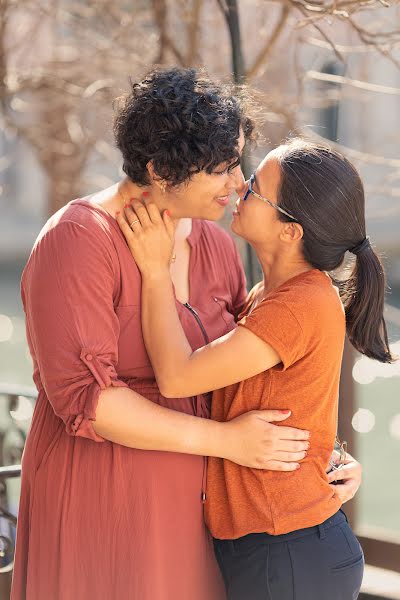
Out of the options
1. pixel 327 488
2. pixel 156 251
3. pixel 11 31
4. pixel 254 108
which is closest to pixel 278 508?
pixel 327 488

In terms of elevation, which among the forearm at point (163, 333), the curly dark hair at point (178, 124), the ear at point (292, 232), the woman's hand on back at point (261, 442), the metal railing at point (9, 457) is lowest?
the metal railing at point (9, 457)

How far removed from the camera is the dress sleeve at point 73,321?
5.90ft

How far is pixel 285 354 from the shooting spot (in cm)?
185

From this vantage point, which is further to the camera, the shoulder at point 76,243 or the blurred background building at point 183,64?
the blurred background building at point 183,64

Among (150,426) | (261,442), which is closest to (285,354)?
(261,442)

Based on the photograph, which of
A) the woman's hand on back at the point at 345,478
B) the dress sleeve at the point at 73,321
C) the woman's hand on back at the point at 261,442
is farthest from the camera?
the woman's hand on back at the point at 345,478

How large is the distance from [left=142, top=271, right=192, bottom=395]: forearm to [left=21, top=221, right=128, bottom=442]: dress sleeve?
0.28 ft

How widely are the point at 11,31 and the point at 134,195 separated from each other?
2583mm

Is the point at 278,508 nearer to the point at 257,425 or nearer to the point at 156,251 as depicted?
the point at 257,425

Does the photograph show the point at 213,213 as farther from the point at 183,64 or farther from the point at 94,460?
the point at 183,64

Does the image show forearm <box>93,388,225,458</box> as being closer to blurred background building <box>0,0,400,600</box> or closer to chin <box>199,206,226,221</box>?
chin <box>199,206,226,221</box>

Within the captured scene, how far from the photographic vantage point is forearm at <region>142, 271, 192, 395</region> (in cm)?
188

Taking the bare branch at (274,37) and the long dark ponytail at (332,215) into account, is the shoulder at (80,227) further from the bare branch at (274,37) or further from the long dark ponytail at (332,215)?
the bare branch at (274,37)

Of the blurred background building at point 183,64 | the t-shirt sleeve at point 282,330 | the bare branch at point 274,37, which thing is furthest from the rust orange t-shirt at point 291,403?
the bare branch at point 274,37
